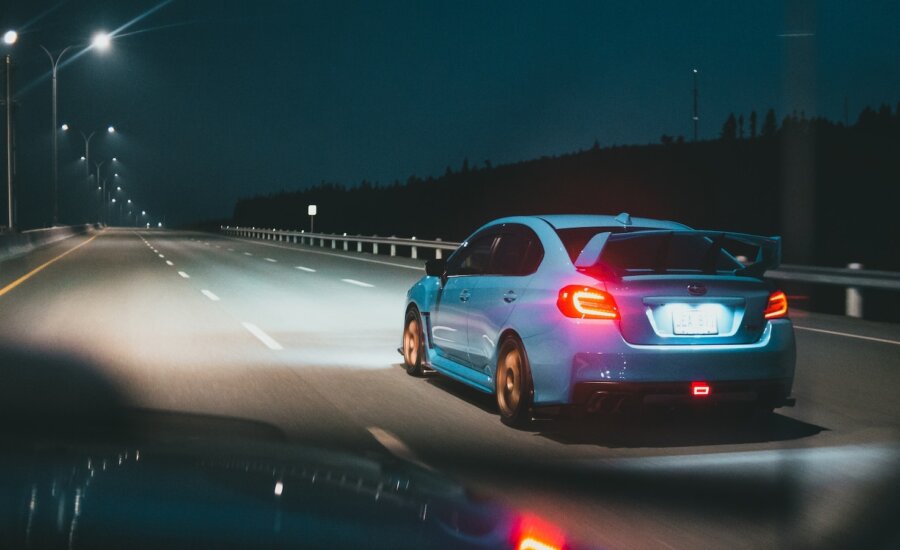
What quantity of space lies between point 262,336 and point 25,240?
3169cm

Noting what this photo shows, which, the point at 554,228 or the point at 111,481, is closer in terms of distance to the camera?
the point at 111,481

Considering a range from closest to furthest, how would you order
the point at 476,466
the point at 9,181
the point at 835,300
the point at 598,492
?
the point at 598,492
the point at 476,466
the point at 835,300
the point at 9,181

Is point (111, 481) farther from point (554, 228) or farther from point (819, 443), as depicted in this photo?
point (819, 443)

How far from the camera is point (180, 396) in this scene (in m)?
8.95

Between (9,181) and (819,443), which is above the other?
(9,181)

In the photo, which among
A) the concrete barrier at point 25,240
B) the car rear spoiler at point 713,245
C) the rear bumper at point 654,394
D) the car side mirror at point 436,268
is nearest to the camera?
the rear bumper at point 654,394

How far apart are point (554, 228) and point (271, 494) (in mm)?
3695

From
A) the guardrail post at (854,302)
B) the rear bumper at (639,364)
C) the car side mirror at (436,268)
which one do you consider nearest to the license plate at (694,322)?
the rear bumper at (639,364)

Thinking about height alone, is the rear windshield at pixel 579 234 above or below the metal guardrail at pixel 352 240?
above

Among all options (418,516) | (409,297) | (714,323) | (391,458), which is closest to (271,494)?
(418,516)

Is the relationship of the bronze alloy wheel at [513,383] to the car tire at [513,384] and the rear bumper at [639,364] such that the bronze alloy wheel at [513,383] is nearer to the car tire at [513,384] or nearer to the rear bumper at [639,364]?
the car tire at [513,384]

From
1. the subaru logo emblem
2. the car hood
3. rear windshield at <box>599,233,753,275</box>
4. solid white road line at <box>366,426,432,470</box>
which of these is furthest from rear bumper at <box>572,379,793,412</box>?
the car hood

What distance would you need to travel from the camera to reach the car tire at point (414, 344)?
10.2 metres

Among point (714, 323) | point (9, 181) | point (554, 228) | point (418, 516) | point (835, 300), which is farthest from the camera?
point (9, 181)
